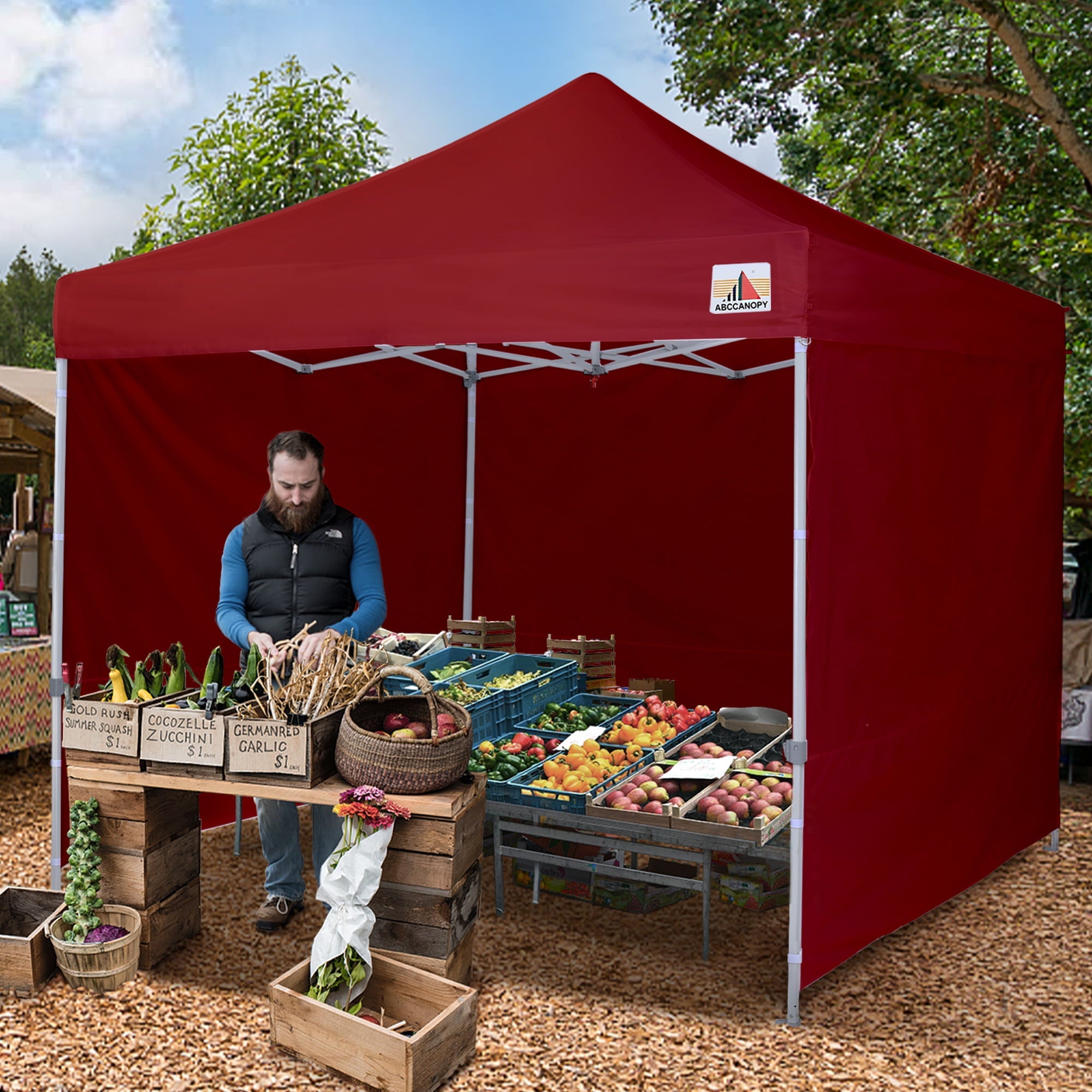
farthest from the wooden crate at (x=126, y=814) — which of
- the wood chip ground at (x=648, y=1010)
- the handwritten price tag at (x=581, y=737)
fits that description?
the handwritten price tag at (x=581, y=737)

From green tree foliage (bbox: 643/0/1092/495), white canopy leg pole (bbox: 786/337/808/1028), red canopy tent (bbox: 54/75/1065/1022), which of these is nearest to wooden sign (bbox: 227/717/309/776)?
red canopy tent (bbox: 54/75/1065/1022)

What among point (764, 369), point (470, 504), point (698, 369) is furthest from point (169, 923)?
point (764, 369)

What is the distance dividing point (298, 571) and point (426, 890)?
1.38 meters

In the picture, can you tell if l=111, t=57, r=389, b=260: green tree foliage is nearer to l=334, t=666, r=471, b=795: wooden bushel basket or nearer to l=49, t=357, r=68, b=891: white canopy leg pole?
l=49, t=357, r=68, b=891: white canopy leg pole

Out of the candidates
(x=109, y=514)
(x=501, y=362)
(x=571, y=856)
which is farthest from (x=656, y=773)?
(x=501, y=362)

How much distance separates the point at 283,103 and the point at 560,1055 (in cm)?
1000

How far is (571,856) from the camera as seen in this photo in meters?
5.16

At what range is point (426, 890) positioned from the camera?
3703 millimetres

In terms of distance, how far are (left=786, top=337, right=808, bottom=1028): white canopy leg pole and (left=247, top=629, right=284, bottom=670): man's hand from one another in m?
1.82

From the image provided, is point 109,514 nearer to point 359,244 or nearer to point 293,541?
point 293,541

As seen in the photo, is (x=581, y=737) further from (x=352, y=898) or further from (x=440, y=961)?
(x=352, y=898)

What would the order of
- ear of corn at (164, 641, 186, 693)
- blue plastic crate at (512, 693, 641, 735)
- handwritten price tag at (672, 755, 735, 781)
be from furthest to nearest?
1. blue plastic crate at (512, 693, 641, 735)
2. handwritten price tag at (672, 755, 735, 781)
3. ear of corn at (164, 641, 186, 693)

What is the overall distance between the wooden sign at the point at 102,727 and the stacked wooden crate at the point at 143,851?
11cm

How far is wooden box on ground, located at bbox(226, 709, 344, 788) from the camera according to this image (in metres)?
3.79
